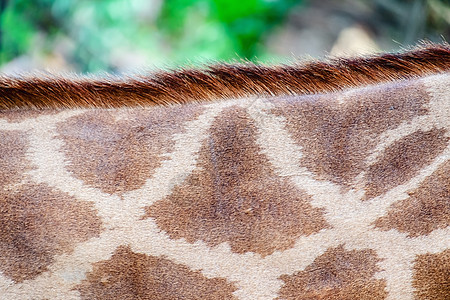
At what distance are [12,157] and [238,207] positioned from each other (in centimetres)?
42

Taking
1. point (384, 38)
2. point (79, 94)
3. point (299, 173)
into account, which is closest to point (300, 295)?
point (299, 173)

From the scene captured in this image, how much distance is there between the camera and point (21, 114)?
0.94m

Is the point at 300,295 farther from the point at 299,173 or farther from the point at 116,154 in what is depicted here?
the point at 116,154

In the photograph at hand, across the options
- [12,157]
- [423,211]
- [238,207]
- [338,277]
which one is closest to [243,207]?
[238,207]

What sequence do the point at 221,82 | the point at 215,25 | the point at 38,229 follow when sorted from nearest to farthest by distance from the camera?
1. the point at 38,229
2. the point at 221,82
3. the point at 215,25

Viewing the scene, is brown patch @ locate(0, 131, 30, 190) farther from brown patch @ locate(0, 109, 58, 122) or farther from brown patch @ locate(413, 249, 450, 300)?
brown patch @ locate(413, 249, 450, 300)

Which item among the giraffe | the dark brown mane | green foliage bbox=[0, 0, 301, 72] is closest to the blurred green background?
green foliage bbox=[0, 0, 301, 72]

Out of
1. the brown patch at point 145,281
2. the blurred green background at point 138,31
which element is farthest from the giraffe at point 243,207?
the blurred green background at point 138,31

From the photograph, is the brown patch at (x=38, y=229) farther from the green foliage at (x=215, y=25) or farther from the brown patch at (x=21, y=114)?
the green foliage at (x=215, y=25)

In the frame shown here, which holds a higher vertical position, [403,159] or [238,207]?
[403,159]

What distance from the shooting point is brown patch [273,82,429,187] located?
33.5 inches

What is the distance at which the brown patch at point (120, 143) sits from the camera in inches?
33.6

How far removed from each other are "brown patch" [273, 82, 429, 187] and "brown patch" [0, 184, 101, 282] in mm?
395

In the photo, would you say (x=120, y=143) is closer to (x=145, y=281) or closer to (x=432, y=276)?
(x=145, y=281)
